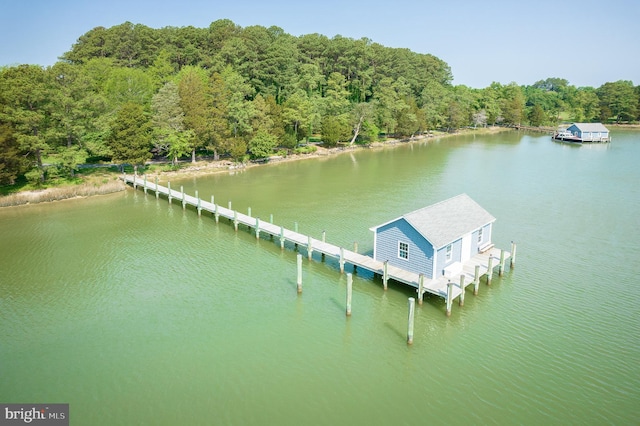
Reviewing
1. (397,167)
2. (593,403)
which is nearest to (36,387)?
(593,403)

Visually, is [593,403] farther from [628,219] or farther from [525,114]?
[525,114]

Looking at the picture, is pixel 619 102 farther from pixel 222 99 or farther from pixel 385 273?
pixel 385 273

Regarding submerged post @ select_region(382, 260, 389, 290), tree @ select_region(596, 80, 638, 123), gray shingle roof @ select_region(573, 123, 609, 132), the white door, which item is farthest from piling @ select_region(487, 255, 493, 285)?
tree @ select_region(596, 80, 638, 123)

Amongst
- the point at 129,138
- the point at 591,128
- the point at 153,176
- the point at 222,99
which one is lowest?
the point at 153,176

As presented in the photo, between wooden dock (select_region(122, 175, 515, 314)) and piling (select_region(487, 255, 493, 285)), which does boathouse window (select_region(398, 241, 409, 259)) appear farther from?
piling (select_region(487, 255, 493, 285))

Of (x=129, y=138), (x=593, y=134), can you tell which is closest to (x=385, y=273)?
(x=129, y=138)

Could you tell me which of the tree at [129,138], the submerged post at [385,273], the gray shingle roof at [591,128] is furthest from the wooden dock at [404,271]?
the gray shingle roof at [591,128]
